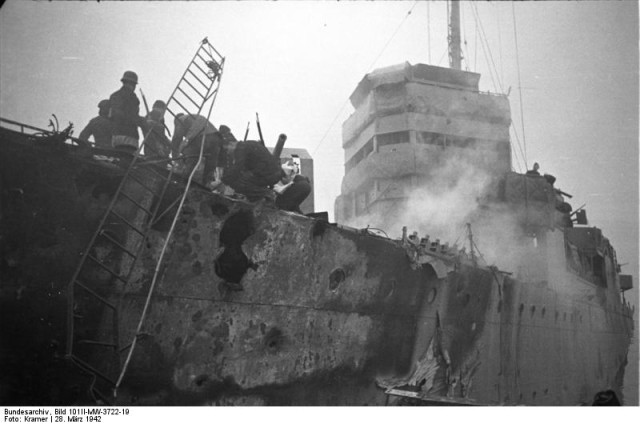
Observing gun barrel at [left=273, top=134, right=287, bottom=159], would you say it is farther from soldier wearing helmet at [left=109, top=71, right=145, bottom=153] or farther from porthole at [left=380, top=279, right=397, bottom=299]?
porthole at [left=380, top=279, right=397, bottom=299]

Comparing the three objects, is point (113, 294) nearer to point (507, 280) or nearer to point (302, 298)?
point (302, 298)

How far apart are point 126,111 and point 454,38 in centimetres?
1229

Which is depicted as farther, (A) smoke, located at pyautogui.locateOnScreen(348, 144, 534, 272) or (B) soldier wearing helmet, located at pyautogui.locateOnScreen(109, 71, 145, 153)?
(A) smoke, located at pyautogui.locateOnScreen(348, 144, 534, 272)

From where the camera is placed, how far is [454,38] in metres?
14.9

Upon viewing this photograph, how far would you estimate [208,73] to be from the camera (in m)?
5.96

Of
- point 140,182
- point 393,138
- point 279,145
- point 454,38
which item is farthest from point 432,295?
point 454,38

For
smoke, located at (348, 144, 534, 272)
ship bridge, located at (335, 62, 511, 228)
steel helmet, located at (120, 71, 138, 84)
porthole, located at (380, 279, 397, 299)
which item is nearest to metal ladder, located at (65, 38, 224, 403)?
steel helmet, located at (120, 71, 138, 84)

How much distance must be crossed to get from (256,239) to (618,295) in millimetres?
14231

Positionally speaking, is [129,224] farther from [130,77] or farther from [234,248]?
[130,77]

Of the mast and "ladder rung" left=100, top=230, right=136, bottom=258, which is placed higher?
the mast

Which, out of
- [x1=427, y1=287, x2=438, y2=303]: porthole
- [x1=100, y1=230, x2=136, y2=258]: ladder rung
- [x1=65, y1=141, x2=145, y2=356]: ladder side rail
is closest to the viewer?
[x1=65, y1=141, x2=145, y2=356]: ladder side rail

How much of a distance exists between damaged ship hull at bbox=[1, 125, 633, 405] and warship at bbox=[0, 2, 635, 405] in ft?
0.05

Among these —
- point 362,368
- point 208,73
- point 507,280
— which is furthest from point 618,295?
point 208,73

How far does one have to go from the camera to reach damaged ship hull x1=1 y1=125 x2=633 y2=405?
3994 mm
